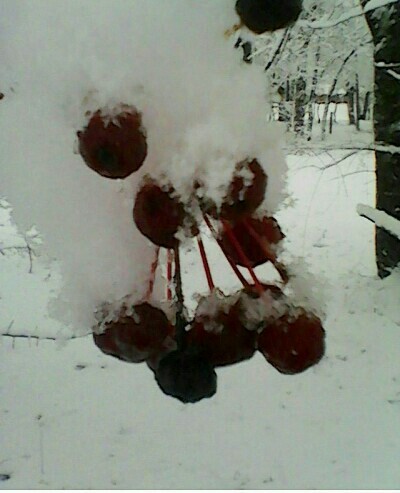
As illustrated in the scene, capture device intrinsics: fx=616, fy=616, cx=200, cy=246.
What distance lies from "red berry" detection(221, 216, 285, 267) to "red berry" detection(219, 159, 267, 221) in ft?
0.10

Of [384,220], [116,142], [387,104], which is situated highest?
[116,142]

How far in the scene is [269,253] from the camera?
0.87 ft

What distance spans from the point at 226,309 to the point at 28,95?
0.12 m

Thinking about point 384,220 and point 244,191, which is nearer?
point 244,191

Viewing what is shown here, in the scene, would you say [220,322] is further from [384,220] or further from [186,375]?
[384,220]

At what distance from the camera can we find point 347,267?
124 inches

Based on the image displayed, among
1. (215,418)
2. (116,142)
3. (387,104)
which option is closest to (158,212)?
(116,142)

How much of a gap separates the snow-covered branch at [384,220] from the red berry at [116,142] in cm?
121

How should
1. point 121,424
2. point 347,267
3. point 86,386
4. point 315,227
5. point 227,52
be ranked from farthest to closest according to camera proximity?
point 315,227
point 347,267
point 86,386
point 121,424
point 227,52

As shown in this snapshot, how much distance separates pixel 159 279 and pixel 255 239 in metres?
0.05

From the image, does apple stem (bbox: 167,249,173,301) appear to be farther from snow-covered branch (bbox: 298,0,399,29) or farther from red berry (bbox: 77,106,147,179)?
snow-covered branch (bbox: 298,0,399,29)

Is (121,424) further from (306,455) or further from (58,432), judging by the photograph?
(306,455)

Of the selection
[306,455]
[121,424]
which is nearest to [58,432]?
[121,424]

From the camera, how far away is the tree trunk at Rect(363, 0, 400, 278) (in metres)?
2.29
